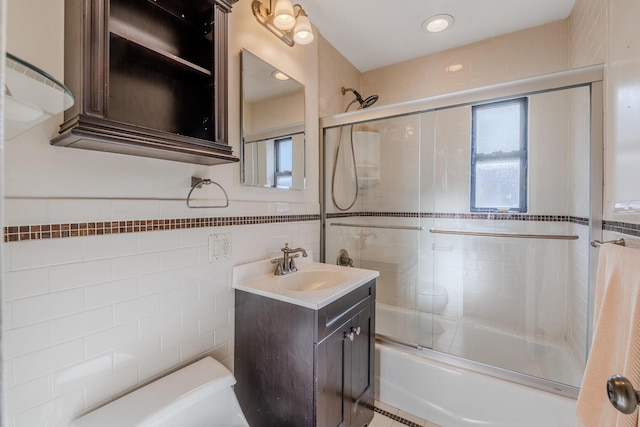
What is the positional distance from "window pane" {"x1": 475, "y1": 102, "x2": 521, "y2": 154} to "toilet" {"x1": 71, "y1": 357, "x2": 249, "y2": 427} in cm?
235

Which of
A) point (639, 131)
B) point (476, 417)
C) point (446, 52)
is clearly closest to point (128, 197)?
point (639, 131)

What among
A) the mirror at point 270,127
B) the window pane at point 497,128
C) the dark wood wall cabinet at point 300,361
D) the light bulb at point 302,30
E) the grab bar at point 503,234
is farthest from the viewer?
the window pane at point 497,128

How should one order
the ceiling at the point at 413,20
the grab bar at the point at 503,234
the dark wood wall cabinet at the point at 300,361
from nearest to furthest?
the dark wood wall cabinet at the point at 300,361, the ceiling at the point at 413,20, the grab bar at the point at 503,234

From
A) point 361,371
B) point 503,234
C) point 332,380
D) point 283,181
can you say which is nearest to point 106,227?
point 283,181

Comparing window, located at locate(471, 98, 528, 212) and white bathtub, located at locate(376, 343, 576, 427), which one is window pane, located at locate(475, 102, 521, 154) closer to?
window, located at locate(471, 98, 528, 212)

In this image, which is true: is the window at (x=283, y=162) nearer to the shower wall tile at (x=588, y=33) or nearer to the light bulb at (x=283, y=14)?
the light bulb at (x=283, y=14)

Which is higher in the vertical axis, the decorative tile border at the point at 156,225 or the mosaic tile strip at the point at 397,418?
the decorative tile border at the point at 156,225

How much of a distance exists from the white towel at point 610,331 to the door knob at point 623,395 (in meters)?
0.26

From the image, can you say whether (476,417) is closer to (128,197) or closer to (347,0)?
(128,197)

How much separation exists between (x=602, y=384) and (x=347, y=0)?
224 cm

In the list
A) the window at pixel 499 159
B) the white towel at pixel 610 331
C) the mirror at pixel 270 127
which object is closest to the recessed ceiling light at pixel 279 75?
the mirror at pixel 270 127

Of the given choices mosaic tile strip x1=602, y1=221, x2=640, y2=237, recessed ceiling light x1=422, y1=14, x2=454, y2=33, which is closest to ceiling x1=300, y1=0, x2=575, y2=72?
recessed ceiling light x1=422, y1=14, x2=454, y2=33

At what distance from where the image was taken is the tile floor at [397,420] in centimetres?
162

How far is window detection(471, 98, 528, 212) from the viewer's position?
6.97 feet
